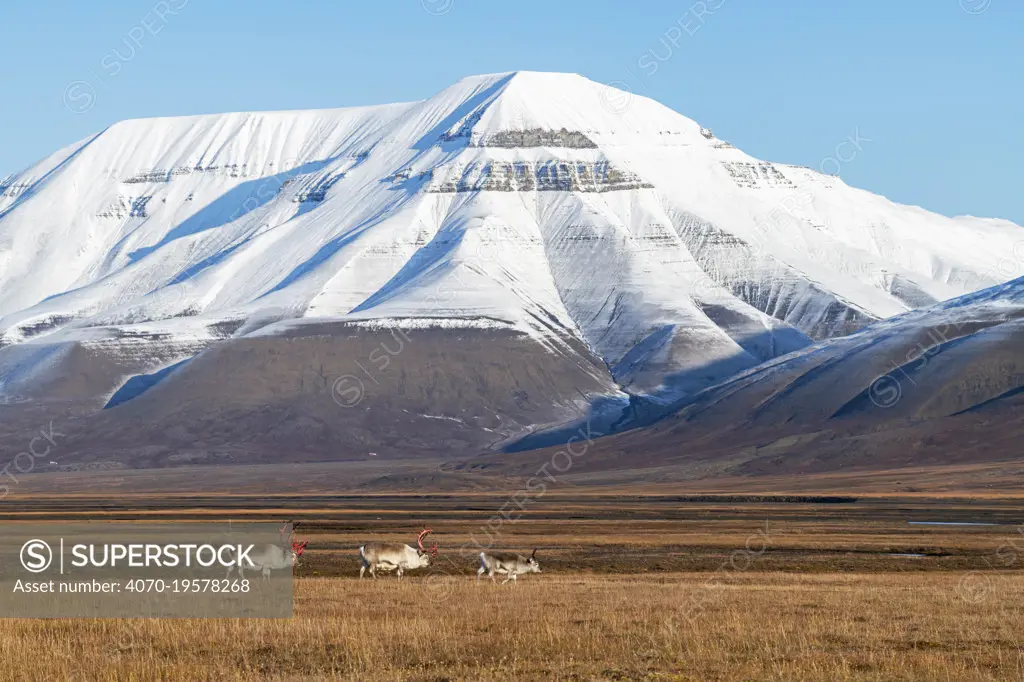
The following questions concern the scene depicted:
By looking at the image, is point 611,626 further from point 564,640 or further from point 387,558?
point 387,558

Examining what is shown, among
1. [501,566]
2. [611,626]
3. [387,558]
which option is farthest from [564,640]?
[387,558]

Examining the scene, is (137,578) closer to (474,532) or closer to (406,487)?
(474,532)

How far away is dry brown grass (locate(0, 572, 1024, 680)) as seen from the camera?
2306 cm

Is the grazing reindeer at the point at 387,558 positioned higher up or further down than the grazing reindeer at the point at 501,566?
higher up

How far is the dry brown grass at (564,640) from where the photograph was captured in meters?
23.1

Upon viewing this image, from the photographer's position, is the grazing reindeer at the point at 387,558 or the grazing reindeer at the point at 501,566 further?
the grazing reindeer at the point at 387,558

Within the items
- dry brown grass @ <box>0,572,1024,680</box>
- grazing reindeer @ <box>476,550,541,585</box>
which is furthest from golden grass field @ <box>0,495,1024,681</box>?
grazing reindeer @ <box>476,550,541,585</box>

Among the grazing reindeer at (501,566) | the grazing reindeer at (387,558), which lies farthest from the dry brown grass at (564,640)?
the grazing reindeer at (387,558)

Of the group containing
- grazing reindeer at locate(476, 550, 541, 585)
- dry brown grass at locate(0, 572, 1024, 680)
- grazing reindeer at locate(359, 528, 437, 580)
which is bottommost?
dry brown grass at locate(0, 572, 1024, 680)

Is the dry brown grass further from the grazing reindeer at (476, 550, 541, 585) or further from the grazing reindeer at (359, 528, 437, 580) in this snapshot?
the grazing reindeer at (359, 528, 437, 580)

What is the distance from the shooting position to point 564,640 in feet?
87.0

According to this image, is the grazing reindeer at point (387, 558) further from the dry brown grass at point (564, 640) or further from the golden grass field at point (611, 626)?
the dry brown grass at point (564, 640)

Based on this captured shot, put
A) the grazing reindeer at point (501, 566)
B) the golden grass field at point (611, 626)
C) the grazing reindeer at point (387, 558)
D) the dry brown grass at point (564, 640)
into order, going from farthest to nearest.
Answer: the grazing reindeer at point (387, 558) → the grazing reindeer at point (501, 566) → the golden grass field at point (611, 626) → the dry brown grass at point (564, 640)

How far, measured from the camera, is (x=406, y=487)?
625 ft
